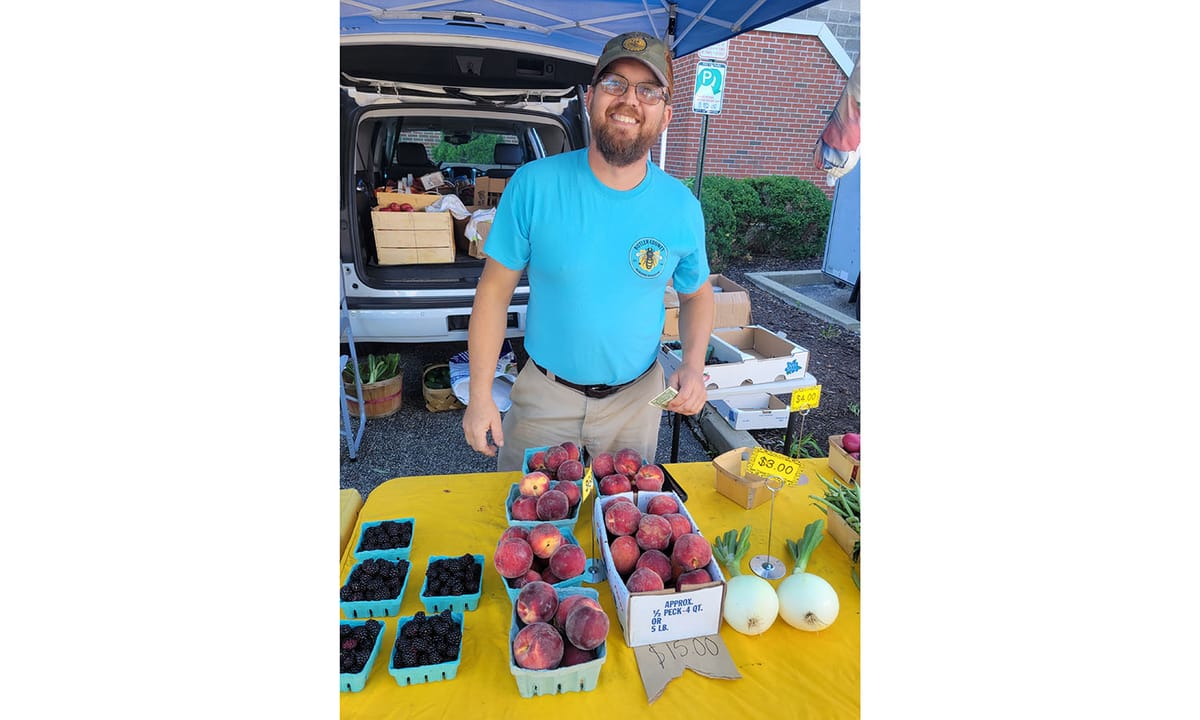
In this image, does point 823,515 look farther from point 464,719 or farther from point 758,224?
point 758,224

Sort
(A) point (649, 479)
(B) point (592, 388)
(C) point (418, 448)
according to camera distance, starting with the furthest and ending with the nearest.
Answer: (C) point (418, 448) < (B) point (592, 388) < (A) point (649, 479)

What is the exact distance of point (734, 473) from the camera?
2209mm

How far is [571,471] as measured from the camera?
1972 mm

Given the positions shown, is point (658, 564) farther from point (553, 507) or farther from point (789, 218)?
point (789, 218)

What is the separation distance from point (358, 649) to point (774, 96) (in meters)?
11.4

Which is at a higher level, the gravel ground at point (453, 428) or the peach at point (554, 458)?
the peach at point (554, 458)

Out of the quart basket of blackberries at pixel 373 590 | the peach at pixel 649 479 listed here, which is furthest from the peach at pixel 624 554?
the quart basket of blackberries at pixel 373 590

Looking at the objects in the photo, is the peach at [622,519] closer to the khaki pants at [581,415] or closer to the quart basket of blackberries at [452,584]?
the quart basket of blackberries at [452,584]

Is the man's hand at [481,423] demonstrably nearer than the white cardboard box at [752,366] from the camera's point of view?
Yes

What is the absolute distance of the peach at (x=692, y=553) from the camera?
5.20 feet

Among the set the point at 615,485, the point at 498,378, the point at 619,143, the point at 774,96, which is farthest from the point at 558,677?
the point at 774,96

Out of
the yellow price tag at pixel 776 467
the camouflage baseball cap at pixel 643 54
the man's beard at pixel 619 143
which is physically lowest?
the yellow price tag at pixel 776 467

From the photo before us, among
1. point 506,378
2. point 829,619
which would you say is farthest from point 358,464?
point 829,619

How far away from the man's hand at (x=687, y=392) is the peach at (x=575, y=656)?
1095 mm
